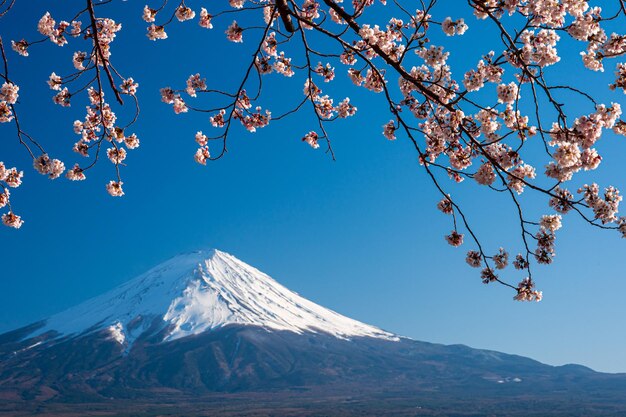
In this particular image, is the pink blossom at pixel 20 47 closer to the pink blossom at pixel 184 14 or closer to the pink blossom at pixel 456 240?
the pink blossom at pixel 184 14

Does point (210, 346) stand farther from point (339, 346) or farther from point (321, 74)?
point (321, 74)

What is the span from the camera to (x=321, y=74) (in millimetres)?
6328

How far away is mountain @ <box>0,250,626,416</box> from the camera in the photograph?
4690 inches

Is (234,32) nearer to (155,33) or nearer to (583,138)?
(155,33)

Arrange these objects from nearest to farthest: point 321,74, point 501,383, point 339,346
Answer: point 321,74
point 501,383
point 339,346

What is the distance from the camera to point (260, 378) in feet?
543

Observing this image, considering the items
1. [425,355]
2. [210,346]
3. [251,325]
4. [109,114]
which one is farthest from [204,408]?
[109,114]

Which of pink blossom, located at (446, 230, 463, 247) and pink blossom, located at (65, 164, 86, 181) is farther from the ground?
pink blossom, located at (65, 164, 86, 181)

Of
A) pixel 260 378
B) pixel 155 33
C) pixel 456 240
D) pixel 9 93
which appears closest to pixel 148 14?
pixel 155 33

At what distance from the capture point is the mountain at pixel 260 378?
119125mm

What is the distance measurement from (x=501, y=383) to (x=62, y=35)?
565ft

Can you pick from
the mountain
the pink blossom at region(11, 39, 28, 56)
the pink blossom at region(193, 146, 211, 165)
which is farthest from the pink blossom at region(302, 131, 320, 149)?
→ the mountain

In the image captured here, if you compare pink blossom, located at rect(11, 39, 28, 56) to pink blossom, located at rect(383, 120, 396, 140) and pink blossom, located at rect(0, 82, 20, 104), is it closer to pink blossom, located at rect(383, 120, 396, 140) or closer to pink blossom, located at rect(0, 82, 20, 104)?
pink blossom, located at rect(0, 82, 20, 104)

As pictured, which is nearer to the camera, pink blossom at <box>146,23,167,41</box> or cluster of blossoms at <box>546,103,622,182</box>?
cluster of blossoms at <box>546,103,622,182</box>
